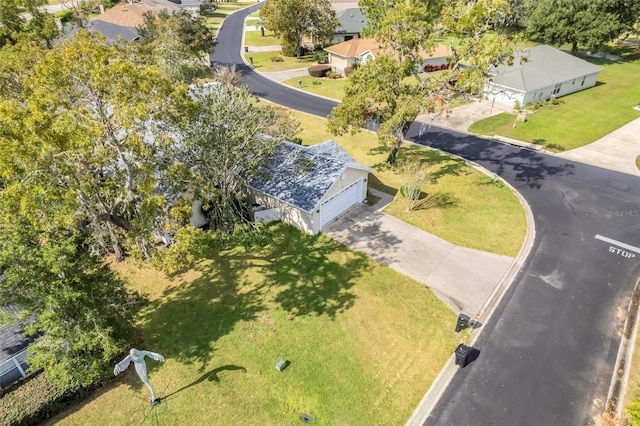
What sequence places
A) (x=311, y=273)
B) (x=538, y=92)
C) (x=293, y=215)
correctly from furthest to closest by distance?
(x=538, y=92) < (x=293, y=215) < (x=311, y=273)

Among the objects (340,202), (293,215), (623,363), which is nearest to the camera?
(623,363)

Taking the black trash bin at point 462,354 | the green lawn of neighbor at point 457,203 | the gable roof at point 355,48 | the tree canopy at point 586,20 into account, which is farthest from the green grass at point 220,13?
the black trash bin at point 462,354

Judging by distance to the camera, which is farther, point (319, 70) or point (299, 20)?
point (299, 20)

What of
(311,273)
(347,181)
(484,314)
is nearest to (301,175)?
(347,181)

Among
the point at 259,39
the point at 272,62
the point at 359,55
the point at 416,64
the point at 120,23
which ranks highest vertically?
the point at 120,23

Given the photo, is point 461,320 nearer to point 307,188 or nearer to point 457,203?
point 307,188

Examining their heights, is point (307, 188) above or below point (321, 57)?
below
